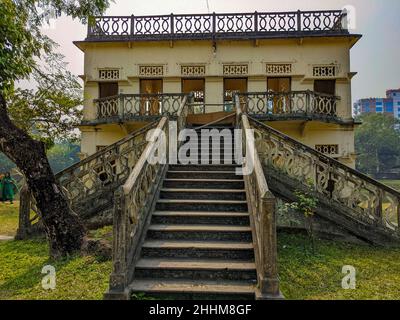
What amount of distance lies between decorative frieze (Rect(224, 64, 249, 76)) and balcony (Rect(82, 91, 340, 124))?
1.58 meters

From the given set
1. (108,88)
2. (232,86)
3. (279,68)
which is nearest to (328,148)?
(279,68)

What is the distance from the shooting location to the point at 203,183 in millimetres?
6633

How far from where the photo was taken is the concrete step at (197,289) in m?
3.99

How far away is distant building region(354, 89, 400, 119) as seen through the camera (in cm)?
12460

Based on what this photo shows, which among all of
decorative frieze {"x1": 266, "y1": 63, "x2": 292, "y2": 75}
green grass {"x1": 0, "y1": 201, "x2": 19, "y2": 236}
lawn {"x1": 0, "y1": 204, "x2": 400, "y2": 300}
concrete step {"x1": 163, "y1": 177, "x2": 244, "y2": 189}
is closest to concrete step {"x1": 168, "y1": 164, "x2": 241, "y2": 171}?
concrete step {"x1": 163, "y1": 177, "x2": 244, "y2": 189}

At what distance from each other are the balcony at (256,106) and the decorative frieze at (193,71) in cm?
174

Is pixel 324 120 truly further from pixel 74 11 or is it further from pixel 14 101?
pixel 14 101

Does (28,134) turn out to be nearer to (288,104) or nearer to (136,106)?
(136,106)

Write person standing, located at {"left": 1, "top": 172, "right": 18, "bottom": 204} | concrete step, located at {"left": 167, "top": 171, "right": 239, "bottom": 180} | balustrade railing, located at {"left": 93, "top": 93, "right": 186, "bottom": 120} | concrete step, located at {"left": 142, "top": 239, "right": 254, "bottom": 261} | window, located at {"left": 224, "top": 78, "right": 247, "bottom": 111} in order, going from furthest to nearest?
person standing, located at {"left": 1, "top": 172, "right": 18, "bottom": 204} → window, located at {"left": 224, "top": 78, "right": 247, "bottom": 111} → balustrade railing, located at {"left": 93, "top": 93, "right": 186, "bottom": 120} → concrete step, located at {"left": 167, "top": 171, "right": 239, "bottom": 180} → concrete step, located at {"left": 142, "top": 239, "right": 254, "bottom": 261}

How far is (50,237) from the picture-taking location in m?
5.76

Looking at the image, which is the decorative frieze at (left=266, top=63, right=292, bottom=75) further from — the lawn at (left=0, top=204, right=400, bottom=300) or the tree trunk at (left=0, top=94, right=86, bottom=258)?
the tree trunk at (left=0, top=94, right=86, bottom=258)

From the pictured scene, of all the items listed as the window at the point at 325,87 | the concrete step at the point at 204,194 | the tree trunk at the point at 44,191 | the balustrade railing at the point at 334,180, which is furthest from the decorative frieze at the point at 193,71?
the tree trunk at the point at 44,191

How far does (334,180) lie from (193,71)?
28.3 feet
